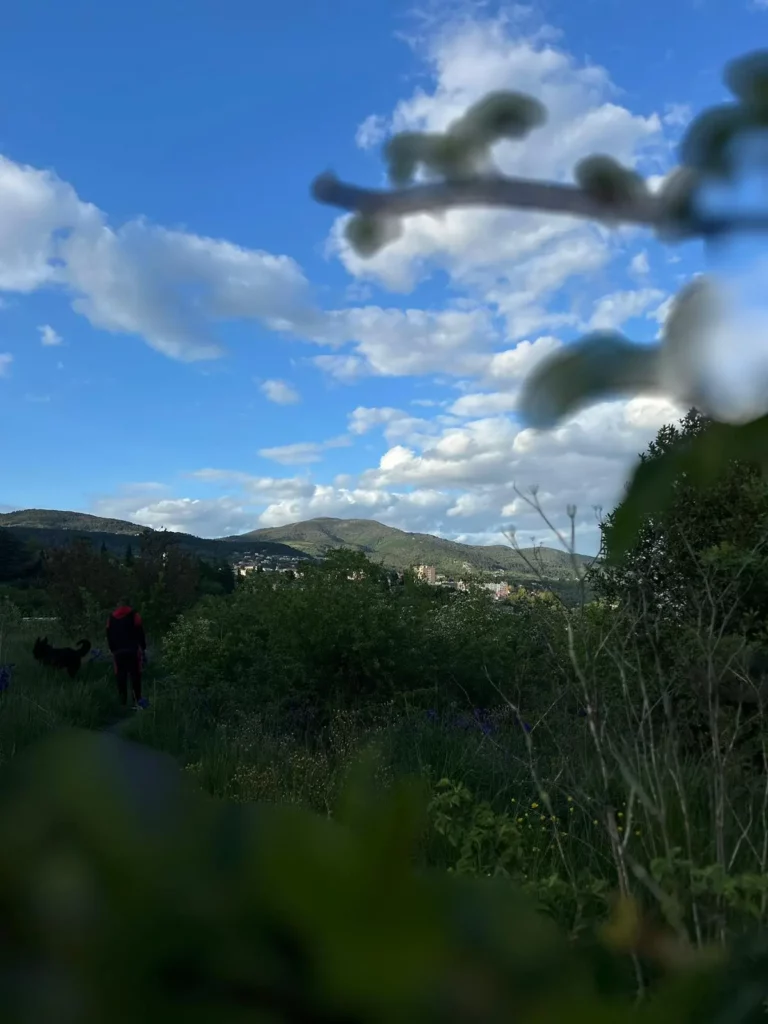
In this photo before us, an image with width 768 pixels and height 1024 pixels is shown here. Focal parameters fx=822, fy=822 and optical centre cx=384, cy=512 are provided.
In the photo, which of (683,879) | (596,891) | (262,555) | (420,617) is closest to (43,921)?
(596,891)

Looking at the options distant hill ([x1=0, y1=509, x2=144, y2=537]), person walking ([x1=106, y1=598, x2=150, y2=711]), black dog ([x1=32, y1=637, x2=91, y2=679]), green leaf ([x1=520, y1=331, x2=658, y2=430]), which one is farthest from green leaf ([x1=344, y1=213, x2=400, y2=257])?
distant hill ([x1=0, y1=509, x2=144, y2=537])

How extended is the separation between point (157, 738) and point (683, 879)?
6.27 meters

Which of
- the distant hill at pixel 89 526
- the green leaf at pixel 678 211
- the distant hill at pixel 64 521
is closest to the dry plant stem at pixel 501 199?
the green leaf at pixel 678 211

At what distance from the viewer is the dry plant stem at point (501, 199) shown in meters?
0.64

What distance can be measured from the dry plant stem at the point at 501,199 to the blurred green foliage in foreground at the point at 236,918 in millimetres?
444

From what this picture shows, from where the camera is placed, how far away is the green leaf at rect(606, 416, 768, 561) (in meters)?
0.65

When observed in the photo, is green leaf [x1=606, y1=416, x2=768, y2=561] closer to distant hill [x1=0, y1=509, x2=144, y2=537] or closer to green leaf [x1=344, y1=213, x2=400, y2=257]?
green leaf [x1=344, y1=213, x2=400, y2=257]

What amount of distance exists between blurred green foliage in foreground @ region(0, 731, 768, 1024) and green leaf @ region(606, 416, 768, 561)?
1.10 ft

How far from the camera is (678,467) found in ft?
2.20

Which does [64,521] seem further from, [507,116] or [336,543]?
[507,116]

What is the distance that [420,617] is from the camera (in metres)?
11.2

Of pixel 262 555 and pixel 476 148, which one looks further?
pixel 262 555

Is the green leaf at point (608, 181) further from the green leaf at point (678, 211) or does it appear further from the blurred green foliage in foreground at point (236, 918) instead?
the blurred green foliage in foreground at point (236, 918)

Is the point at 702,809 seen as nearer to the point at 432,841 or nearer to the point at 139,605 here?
the point at 432,841
